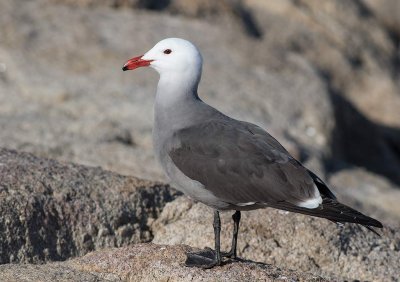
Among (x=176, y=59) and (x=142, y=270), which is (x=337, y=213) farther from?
(x=176, y=59)

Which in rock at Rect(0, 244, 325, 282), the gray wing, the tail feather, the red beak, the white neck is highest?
the red beak

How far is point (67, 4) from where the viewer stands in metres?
16.3

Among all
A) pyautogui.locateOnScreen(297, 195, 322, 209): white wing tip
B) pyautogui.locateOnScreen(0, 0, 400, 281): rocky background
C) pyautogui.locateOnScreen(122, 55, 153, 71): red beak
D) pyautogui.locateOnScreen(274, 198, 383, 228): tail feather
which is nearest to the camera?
pyautogui.locateOnScreen(274, 198, 383, 228): tail feather

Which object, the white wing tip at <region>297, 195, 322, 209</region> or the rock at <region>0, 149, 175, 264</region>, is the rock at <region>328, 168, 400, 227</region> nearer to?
the rock at <region>0, 149, 175, 264</region>

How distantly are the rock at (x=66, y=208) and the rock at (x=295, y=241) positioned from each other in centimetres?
27

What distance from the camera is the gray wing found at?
6.58 m

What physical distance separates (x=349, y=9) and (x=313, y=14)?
3.57 ft

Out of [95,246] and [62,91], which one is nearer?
[95,246]

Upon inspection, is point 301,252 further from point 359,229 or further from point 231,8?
point 231,8

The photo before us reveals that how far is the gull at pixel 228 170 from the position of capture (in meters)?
6.52

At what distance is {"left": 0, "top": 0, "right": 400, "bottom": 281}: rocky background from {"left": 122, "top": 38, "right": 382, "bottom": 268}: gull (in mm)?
449

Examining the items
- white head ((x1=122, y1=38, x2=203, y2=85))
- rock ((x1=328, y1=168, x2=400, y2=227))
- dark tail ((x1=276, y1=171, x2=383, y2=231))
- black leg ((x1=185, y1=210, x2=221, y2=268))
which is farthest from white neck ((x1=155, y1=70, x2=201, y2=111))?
rock ((x1=328, y1=168, x2=400, y2=227))

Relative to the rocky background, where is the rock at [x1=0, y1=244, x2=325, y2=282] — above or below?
below

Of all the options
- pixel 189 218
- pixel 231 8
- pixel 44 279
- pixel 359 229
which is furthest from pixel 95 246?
pixel 231 8
